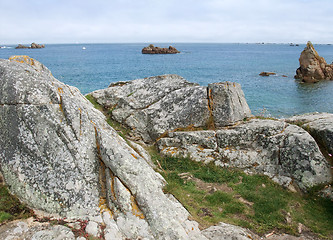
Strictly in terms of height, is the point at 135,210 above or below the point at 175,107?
below

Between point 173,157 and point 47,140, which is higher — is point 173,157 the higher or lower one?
the lower one

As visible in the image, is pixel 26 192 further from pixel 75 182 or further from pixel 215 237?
pixel 215 237

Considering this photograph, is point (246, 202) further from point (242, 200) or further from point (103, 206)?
point (103, 206)

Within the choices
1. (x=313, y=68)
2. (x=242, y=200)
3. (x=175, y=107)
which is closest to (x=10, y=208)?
(x=242, y=200)

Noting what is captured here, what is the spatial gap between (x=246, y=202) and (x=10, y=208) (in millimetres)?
9742

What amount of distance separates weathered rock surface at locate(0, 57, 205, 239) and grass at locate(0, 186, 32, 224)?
0.76 ft

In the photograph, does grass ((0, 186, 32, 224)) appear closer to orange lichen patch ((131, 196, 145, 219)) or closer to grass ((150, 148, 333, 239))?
orange lichen patch ((131, 196, 145, 219))

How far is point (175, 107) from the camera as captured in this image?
1702cm

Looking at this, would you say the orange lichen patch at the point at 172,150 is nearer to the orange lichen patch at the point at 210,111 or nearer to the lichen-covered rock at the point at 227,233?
the orange lichen patch at the point at 210,111

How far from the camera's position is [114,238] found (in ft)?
24.1

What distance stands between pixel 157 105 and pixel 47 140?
31.8 feet

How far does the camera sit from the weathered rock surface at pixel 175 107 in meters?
16.1

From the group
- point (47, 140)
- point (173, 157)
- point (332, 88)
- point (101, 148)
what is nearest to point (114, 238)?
point (101, 148)

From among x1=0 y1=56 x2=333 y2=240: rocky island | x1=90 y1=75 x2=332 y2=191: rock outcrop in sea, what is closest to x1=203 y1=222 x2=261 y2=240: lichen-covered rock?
x1=0 y1=56 x2=333 y2=240: rocky island
